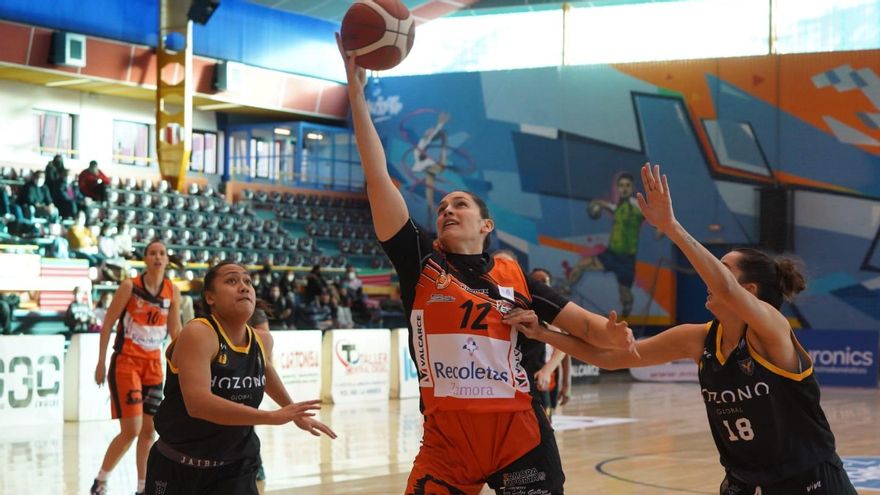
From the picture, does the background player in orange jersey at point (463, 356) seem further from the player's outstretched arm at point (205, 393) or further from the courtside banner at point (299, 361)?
the courtside banner at point (299, 361)

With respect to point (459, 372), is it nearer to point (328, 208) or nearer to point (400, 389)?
point (400, 389)

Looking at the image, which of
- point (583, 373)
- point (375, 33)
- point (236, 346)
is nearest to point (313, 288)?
point (583, 373)

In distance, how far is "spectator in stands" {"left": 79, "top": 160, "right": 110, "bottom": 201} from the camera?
22.0 meters

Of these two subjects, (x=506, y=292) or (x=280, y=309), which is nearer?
(x=506, y=292)

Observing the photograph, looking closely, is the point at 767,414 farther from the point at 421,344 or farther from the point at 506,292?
the point at 421,344

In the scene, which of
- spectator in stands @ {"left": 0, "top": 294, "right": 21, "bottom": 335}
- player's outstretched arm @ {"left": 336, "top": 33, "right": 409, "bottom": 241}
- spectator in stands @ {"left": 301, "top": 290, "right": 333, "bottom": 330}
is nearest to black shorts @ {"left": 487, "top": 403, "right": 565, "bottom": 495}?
player's outstretched arm @ {"left": 336, "top": 33, "right": 409, "bottom": 241}

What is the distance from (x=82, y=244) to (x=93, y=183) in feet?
6.75

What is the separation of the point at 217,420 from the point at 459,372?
1.16 metres

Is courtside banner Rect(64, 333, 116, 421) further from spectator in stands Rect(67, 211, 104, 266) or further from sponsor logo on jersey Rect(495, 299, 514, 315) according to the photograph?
sponsor logo on jersey Rect(495, 299, 514, 315)

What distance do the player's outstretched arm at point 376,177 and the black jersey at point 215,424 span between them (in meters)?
1.24

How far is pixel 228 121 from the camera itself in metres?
30.0

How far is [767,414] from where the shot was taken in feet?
12.6

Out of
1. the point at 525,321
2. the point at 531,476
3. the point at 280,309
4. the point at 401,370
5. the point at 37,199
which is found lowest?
the point at 401,370

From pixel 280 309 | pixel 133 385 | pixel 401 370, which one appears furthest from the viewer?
pixel 280 309
